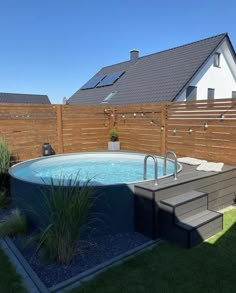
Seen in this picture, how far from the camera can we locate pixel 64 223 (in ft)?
9.16

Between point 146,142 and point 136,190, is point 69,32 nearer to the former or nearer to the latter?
point 146,142

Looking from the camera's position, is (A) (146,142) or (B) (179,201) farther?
(A) (146,142)

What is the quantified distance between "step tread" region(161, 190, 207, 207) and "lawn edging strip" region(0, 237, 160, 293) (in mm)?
575

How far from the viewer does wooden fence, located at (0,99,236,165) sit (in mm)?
5518

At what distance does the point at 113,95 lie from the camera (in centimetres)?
1406

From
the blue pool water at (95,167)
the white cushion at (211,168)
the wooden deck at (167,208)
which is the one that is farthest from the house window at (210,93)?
the wooden deck at (167,208)

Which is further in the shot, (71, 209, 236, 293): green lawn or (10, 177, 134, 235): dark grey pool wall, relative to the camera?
(10, 177, 134, 235): dark grey pool wall

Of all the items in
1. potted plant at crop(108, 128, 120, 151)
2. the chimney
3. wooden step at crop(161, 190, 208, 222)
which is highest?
the chimney

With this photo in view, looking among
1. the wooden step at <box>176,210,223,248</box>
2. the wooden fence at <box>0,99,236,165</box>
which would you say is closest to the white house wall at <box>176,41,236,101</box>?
the wooden fence at <box>0,99,236,165</box>

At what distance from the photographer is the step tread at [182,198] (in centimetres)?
344

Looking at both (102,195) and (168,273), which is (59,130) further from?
(168,273)

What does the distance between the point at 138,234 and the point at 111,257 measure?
0.75m

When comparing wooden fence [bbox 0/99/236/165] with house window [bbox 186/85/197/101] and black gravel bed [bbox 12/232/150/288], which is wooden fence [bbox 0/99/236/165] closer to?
black gravel bed [bbox 12/232/150/288]

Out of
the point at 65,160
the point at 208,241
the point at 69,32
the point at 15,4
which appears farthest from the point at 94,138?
the point at 69,32
